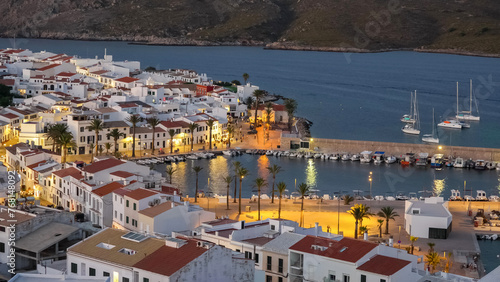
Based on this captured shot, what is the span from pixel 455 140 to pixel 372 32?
11177 cm

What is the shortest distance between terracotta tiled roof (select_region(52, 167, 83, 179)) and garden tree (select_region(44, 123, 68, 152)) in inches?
403

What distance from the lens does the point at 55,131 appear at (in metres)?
46.3

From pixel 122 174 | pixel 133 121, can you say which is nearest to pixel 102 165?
pixel 122 174

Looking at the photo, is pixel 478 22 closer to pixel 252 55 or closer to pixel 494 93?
pixel 252 55

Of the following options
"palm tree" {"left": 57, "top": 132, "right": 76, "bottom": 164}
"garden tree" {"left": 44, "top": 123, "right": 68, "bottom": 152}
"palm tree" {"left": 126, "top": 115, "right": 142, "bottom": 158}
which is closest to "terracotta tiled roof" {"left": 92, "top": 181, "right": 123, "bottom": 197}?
"palm tree" {"left": 57, "top": 132, "right": 76, "bottom": 164}

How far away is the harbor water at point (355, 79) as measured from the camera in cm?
6706

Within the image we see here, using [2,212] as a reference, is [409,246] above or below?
below

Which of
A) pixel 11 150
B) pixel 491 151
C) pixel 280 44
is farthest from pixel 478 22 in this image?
pixel 11 150

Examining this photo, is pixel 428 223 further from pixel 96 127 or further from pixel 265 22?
pixel 265 22

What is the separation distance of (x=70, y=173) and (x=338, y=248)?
14.0 metres

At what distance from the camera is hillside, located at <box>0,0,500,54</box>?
16700cm

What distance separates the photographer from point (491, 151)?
5056 cm

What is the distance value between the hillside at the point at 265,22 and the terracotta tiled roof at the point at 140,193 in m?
133

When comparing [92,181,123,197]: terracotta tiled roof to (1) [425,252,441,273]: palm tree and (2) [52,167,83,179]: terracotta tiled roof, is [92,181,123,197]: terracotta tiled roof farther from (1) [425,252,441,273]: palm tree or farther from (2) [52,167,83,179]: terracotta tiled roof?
(1) [425,252,441,273]: palm tree
